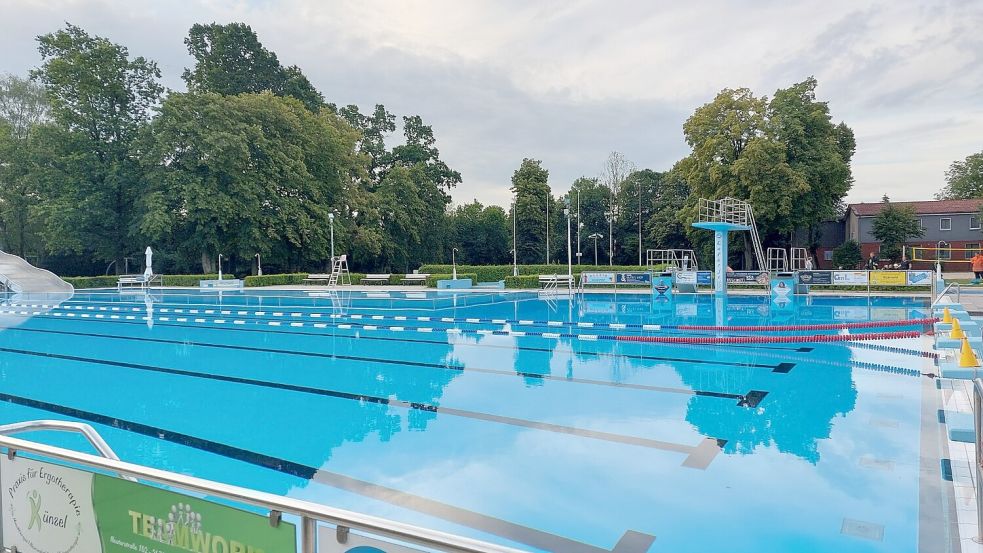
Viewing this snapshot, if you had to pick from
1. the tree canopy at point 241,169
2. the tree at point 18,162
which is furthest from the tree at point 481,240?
the tree at point 18,162

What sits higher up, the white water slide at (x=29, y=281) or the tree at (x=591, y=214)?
the tree at (x=591, y=214)

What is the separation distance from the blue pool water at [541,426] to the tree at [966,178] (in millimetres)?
47565

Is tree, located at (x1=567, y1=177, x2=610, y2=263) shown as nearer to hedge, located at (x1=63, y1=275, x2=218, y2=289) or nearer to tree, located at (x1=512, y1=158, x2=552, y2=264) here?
tree, located at (x1=512, y1=158, x2=552, y2=264)

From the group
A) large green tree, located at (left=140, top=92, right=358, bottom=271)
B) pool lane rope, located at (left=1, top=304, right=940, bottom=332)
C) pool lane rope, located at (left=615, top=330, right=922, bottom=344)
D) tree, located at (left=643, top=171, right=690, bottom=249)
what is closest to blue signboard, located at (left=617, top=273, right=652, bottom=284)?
pool lane rope, located at (left=1, top=304, right=940, bottom=332)

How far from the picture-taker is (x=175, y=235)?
1401 inches

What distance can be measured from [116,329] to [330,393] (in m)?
10.7

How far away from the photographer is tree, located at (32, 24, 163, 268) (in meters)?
32.3

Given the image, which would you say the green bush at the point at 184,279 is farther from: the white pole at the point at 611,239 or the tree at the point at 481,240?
the white pole at the point at 611,239

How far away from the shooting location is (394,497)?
4262mm

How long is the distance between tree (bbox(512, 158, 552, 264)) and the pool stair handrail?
43144 millimetres

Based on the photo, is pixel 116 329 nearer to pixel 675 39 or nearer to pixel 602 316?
pixel 602 316

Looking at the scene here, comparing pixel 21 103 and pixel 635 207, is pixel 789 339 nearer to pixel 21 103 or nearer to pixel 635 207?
pixel 635 207

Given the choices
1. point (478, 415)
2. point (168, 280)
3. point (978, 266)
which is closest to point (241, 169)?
point (168, 280)

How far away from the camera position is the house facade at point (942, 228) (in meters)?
37.7
